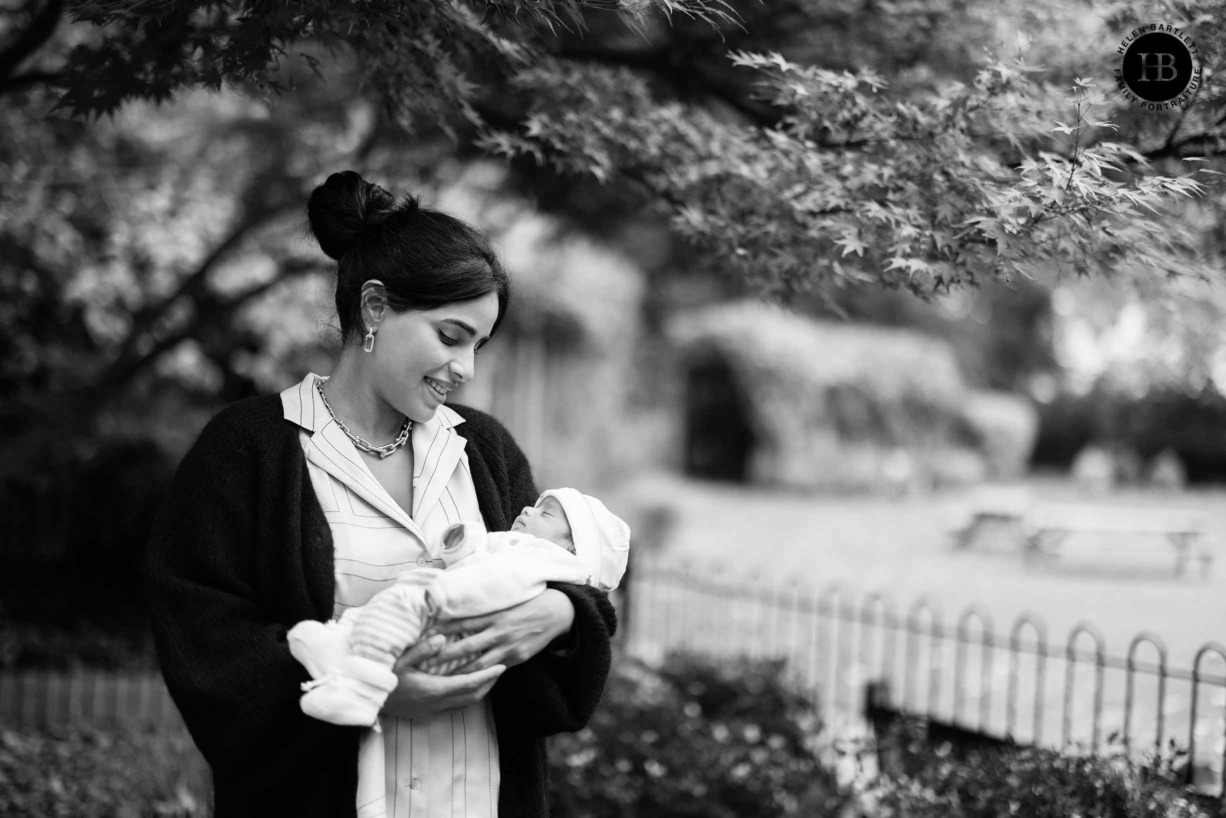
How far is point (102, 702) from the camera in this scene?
20.1ft

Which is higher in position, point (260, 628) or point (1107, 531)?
point (260, 628)

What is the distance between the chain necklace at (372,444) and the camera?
6.67 feet

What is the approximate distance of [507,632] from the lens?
183cm

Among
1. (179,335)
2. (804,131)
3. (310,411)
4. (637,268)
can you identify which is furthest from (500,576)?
(637,268)

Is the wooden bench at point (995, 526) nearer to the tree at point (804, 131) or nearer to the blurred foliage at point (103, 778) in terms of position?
the tree at point (804, 131)

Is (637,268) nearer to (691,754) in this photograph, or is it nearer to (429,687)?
(691,754)

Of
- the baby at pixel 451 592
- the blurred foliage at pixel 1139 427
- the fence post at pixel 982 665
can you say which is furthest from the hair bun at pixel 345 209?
the blurred foliage at pixel 1139 427

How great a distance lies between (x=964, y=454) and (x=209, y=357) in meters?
15.6

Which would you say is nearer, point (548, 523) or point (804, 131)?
point (548, 523)

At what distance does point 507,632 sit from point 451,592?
13cm

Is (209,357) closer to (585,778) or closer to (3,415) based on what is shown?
(3,415)

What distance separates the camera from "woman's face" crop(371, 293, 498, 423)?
6.36 feet

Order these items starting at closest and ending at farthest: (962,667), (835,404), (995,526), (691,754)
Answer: (691,754) < (962,667) < (995,526) < (835,404)

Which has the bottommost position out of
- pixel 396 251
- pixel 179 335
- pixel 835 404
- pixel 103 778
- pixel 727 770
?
pixel 103 778
